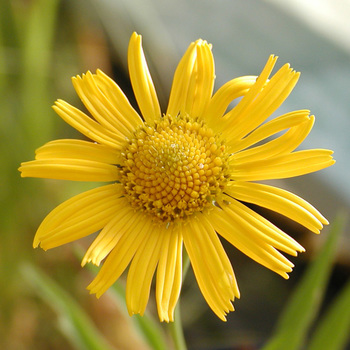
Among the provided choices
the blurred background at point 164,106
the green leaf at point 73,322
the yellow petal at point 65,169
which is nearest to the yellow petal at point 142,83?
the yellow petal at point 65,169

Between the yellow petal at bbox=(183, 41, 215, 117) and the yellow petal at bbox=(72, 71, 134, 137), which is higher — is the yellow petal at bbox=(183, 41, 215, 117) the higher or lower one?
the higher one

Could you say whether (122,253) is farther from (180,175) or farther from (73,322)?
(73,322)

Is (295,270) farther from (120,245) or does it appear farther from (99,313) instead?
(120,245)

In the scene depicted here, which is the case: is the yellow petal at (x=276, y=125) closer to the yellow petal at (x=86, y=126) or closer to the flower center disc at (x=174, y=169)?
the flower center disc at (x=174, y=169)

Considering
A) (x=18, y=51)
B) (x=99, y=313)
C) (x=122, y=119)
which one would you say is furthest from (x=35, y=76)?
(x=122, y=119)

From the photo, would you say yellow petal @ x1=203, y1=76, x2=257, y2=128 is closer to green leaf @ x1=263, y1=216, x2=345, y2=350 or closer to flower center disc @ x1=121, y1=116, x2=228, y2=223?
flower center disc @ x1=121, y1=116, x2=228, y2=223

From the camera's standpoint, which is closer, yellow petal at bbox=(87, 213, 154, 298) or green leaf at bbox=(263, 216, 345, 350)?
yellow petal at bbox=(87, 213, 154, 298)

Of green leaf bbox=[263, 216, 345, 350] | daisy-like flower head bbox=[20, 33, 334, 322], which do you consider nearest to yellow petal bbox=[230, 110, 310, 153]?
daisy-like flower head bbox=[20, 33, 334, 322]
